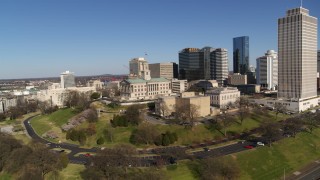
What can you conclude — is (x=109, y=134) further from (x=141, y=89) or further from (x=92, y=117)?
(x=141, y=89)

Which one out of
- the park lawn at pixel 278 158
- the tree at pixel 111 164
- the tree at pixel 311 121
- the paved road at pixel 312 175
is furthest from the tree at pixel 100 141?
the tree at pixel 311 121

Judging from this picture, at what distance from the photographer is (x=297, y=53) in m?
146

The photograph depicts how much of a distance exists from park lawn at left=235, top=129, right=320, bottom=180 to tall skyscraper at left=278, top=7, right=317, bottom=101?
201ft

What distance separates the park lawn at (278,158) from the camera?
69.8 m

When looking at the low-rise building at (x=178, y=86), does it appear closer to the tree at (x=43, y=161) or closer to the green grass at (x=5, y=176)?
the tree at (x=43, y=161)

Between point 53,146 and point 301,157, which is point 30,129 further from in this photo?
point 301,157

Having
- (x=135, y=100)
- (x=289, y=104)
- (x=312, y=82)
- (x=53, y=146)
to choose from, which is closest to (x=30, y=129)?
(x=53, y=146)

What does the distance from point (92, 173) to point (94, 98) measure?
99.2 meters

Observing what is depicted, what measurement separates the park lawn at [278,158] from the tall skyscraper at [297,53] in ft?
201

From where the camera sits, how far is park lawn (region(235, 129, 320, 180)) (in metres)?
69.8

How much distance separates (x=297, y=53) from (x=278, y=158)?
86.8 m

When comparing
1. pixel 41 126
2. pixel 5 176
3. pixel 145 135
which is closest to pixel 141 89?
pixel 41 126

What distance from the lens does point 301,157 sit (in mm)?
79812

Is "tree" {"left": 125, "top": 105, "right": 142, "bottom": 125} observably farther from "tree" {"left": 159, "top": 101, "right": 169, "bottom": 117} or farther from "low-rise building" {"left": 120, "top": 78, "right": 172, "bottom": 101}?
"low-rise building" {"left": 120, "top": 78, "right": 172, "bottom": 101}
